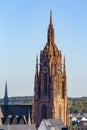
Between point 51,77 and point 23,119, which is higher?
point 51,77

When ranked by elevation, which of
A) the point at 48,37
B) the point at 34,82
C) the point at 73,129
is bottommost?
the point at 73,129

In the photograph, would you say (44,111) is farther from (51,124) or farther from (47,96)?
(51,124)

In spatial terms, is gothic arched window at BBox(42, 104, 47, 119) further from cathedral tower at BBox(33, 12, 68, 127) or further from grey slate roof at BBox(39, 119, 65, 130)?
grey slate roof at BBox(39, 119, 65, 130)

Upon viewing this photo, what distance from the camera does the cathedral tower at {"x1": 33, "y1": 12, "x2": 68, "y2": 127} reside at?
130500 millimetres

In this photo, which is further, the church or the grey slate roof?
the church

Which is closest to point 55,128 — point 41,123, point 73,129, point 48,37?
point 41,123

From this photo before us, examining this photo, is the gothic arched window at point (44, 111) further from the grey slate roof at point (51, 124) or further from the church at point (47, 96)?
the grey slate roof at point (51, 124)

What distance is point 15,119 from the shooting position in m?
131

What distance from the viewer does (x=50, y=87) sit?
130m

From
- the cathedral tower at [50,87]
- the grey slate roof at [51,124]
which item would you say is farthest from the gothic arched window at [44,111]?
the grey slate roof at [51,124]

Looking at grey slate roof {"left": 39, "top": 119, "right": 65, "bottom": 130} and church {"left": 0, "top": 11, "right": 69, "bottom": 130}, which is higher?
church {"left": 0, "top": 11, "right": 69, "bottom": 130}

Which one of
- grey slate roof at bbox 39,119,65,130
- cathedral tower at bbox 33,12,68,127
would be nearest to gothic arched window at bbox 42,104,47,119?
cathedral tower at bbox 33,12,68,127

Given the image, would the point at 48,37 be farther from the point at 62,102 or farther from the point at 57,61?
the point at 62,102

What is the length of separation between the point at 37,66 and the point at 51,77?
473 centimetres
